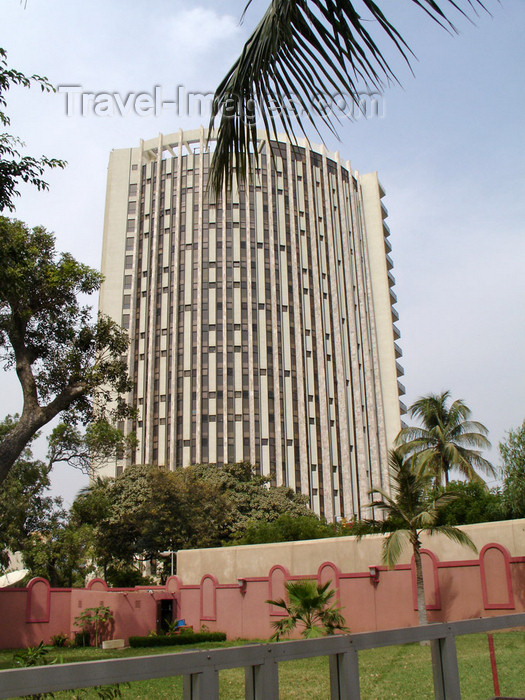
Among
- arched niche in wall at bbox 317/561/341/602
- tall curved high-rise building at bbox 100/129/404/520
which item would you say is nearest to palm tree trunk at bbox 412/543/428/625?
arched niche in wall at bbox 317/561/341/602

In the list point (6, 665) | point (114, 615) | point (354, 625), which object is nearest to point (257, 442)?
point (114, 615)

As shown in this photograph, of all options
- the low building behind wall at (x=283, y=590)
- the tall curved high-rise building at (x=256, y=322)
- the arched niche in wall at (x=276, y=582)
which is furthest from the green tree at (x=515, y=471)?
the tall curved high-rise building at (x=256, y=322)

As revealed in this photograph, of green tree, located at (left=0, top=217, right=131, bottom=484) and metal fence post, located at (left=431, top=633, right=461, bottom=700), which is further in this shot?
green tree, located at (left=0, top=217, right=131, bottom=484)

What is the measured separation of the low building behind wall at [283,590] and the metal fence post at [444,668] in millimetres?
18218

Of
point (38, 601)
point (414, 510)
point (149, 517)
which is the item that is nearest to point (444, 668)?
point (414, 510)

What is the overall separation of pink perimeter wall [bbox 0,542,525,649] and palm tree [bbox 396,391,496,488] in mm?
14086

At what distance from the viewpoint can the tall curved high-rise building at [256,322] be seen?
207 feet

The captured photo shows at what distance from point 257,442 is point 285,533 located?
2393 centimetres

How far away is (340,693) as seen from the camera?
3.85 meters

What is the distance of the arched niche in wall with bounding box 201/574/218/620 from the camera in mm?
31766

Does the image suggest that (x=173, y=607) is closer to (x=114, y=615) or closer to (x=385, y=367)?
(x=114, y=615)

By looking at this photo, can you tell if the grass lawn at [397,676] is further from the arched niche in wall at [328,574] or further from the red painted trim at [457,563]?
the arched niche in wall at [328,574]

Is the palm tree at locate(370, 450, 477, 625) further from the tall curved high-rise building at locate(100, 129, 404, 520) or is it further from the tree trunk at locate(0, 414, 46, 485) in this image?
the tall curved high-rise building at locate(100, 129, 404, 520)

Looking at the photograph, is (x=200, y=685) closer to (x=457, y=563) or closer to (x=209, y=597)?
(x=457, y=563)
